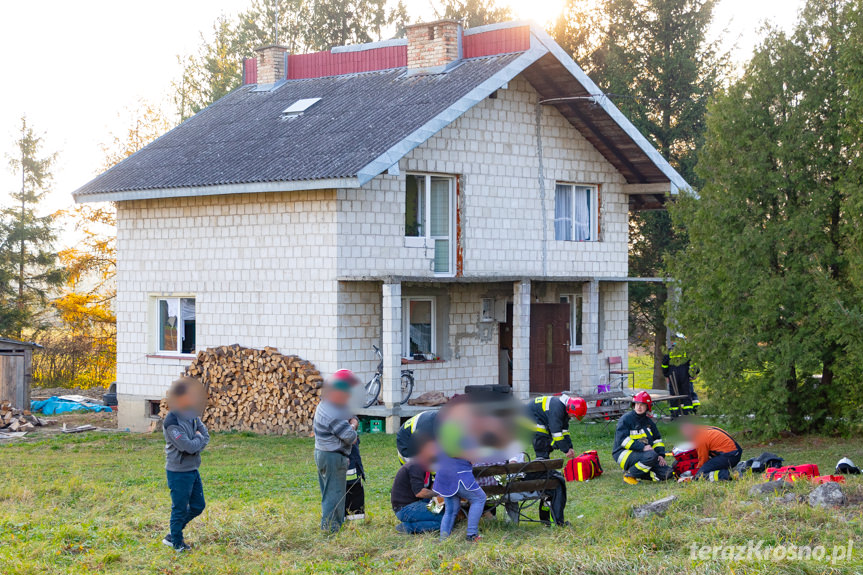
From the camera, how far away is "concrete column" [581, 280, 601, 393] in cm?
2395

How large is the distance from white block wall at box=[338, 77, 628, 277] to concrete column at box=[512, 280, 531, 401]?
99cm

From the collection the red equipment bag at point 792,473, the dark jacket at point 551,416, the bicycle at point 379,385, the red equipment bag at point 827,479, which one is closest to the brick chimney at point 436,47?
the bicycle at point 379,385

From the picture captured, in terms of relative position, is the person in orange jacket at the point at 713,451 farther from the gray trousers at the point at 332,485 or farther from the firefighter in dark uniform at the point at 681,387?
the firefighter in dark uniform at the point at 681,387

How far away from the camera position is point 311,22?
4619cm

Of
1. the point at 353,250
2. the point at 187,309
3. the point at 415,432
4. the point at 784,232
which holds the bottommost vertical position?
the point at 415,432

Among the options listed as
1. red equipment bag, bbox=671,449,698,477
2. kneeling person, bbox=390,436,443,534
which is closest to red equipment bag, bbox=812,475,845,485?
red equipment bag, bbox=671,449,698,477

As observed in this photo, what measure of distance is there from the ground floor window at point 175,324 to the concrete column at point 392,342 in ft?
16.9

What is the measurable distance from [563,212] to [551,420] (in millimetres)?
13013

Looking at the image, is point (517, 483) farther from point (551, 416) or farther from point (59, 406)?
point (59, 406)

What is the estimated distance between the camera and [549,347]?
80.8 ft

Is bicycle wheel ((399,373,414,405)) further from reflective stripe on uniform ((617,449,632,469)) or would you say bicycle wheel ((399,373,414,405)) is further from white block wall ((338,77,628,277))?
reflective stripe on uniform ((617,449,632,469))

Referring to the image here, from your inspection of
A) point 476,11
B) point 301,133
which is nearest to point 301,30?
point 476,11

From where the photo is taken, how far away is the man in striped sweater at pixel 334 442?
1030cm

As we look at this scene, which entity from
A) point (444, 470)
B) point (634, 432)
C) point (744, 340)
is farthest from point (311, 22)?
point (444, 470)
